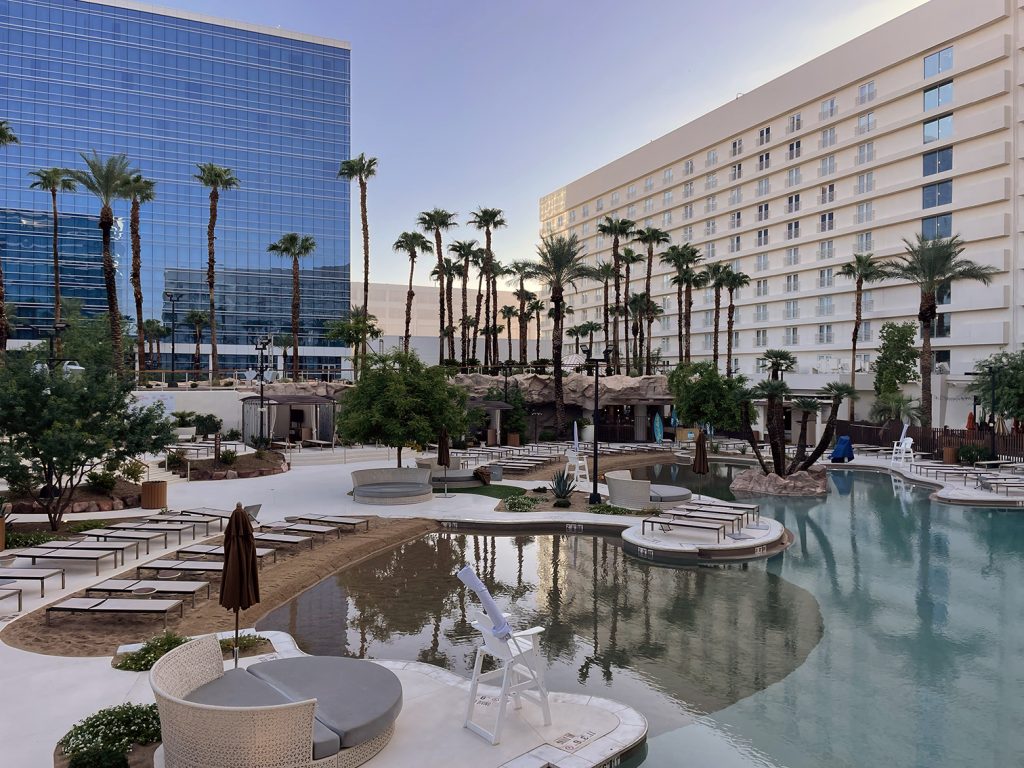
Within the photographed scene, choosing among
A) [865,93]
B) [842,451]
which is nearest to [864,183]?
[865,93]

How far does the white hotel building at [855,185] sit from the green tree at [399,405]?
130 feet

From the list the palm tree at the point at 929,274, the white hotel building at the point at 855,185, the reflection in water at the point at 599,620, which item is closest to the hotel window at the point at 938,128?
the white hotel building at the point at 855,185

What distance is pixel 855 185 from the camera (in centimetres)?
5594

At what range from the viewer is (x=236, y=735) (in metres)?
5.46

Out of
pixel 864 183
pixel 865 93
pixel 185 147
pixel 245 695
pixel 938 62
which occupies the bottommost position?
pixel 245 695

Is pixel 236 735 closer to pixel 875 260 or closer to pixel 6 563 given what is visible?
pixel 6 563

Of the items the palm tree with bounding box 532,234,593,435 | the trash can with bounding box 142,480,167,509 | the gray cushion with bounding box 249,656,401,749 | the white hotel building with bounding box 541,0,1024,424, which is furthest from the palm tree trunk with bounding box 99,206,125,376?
the white hotel building with bounding box 541,0,1024,424

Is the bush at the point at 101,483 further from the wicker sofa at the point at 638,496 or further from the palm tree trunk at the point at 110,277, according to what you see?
the wicker sofa at the point at 638,496

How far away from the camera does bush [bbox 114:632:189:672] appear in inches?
329

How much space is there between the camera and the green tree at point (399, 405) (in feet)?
71.9

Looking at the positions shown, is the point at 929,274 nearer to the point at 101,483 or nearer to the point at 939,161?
the point at 939,161

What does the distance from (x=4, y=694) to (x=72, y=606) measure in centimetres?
251

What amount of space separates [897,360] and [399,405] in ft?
133

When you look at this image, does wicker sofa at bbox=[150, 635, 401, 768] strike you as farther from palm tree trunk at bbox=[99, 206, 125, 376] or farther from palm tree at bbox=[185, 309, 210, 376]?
palm tree at bbox=[185, 309, 210, 376]
